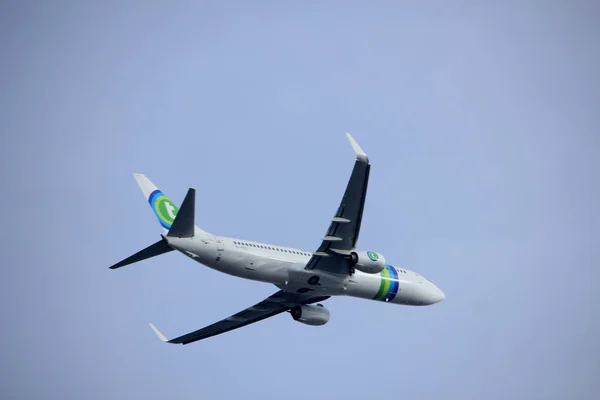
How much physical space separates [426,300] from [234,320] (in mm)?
11295

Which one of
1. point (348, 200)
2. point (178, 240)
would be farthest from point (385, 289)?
point (178, 240)

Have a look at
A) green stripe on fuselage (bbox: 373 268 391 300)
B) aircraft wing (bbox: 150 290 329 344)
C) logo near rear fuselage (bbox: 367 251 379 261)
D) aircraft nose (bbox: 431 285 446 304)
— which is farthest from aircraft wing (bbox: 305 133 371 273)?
aircraft nose (bbox: 431 285 446 304)

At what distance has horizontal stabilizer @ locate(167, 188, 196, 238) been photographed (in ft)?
135

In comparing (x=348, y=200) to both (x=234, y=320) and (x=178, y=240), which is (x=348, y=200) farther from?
(x=234, y=320)

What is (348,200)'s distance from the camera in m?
43.2

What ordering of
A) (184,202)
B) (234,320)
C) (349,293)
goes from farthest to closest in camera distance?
(234,320), (349,293), (184,202)

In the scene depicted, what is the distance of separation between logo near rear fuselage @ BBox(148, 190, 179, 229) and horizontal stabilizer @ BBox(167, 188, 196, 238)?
321cm

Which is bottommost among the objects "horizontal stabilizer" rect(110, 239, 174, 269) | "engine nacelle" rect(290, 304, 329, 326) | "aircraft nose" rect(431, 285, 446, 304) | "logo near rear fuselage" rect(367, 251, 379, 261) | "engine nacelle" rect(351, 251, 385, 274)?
"horizontal stabilizer" rect(110, 239, 174, 269)

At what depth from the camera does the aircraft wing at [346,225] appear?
42.0 meters

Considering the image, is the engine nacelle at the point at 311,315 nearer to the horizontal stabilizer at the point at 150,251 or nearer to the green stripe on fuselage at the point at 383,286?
the green stripe on fuselage at the point at 383,286

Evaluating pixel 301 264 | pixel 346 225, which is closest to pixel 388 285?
pixel 301 264

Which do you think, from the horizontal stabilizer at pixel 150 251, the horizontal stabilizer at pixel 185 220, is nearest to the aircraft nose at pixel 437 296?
the horizontal stabilizer at pixel 185 220

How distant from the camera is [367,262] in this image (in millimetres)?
46812

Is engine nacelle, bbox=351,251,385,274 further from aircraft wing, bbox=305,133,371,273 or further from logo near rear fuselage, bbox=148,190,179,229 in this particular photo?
logo near rear fuselage, bbox=148,190,179,229
